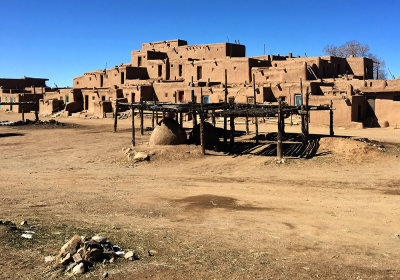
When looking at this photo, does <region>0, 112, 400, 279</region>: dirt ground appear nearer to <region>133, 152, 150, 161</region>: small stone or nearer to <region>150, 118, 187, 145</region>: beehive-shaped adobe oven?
<region>133, 152, 150, 161</region>: small stone

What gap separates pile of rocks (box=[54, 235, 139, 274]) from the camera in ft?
19.0

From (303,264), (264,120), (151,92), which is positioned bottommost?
(303,264)

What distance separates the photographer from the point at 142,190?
1226 cm

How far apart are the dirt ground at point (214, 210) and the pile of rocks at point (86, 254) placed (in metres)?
0.18

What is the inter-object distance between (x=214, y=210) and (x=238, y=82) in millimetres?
27578

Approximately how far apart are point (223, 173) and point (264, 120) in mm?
15965

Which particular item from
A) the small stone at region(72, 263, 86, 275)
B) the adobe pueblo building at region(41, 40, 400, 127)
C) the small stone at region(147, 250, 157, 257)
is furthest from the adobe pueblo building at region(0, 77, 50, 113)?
the small stone at region(72, 263, 86, 275)

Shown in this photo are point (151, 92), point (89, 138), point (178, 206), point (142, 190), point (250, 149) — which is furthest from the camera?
point (151, 92)

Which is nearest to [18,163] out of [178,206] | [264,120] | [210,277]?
[178,206]

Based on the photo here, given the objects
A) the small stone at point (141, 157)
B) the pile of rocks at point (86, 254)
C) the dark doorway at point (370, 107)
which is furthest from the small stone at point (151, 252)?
the dark doorway at point (370, 107)

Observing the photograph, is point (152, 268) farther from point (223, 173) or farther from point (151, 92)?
point (151, 92)

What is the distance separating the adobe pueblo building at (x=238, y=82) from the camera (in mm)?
28016

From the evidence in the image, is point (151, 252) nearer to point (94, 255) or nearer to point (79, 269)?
point (94, 255)

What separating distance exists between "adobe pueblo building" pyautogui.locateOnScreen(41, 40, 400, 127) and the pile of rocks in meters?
15.7
